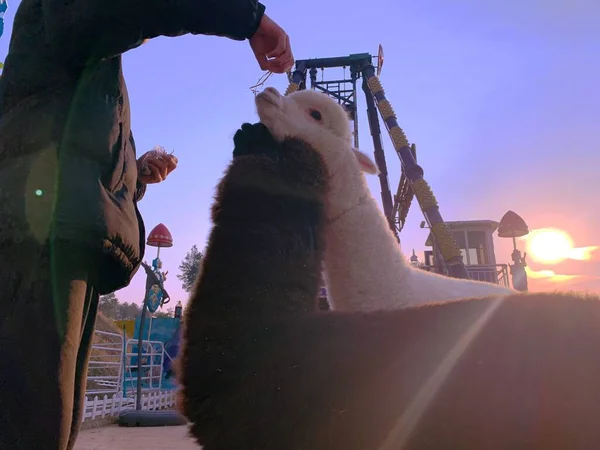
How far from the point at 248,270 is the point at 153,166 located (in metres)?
0.92

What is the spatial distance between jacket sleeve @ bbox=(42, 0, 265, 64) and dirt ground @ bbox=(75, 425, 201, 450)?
10.7 ft

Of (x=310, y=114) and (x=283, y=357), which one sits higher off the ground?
(x=310, y=114)

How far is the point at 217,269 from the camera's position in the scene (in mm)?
889

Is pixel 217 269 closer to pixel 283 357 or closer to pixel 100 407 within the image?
pixel 283 357

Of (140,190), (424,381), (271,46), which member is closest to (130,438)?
(140,190)

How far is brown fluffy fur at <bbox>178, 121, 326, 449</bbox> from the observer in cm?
79

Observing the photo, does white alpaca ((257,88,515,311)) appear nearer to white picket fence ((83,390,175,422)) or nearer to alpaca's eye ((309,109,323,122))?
alpaca's eye ((309,109,323,122))

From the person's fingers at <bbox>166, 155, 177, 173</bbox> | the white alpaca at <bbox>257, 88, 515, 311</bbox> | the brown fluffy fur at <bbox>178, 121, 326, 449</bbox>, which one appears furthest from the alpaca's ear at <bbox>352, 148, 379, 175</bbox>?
the brown fluffy fur at <bbox>178, 121, 326, 449</bbox>

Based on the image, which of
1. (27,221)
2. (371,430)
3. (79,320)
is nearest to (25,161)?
(27,221)

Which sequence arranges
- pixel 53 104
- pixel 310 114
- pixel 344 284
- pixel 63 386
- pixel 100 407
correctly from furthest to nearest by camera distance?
pixel 100 407
pixel 310 114
pixel 344 284
pixel 53 104
pixel 63 386

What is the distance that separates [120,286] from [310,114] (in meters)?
0.87

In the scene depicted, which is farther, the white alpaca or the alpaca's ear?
the alpaca's ear

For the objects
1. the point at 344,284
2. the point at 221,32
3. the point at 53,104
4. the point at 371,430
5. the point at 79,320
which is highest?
the point at 221,32

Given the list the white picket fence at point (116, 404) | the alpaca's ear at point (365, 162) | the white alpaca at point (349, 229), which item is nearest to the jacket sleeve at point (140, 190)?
the white alpaca at point (349, 229)
